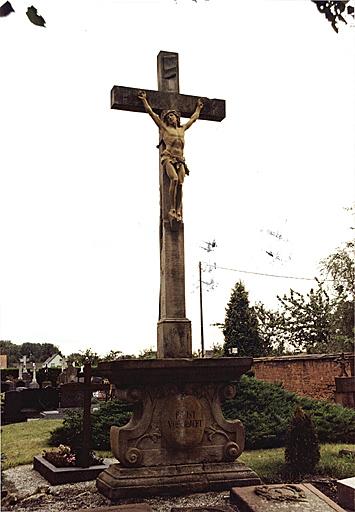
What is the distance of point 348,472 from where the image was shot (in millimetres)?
7918

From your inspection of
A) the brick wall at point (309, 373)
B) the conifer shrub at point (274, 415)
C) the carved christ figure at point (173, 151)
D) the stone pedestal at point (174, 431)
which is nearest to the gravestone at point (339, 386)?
the brick wall at point (309, 373)

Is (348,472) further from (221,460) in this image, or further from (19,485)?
(19,485)

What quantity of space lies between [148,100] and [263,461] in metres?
5.39

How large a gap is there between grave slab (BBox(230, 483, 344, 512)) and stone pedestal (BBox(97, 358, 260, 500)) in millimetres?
1060

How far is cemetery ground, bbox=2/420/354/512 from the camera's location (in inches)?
246

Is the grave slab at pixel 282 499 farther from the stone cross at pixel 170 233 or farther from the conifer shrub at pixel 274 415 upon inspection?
the conifer shrub at pixel 274 415

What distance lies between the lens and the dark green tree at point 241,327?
3553cm

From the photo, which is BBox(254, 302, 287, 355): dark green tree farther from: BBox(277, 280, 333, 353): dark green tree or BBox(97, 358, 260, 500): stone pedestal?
BBox(97, 358, 260, 500): stone pedestal

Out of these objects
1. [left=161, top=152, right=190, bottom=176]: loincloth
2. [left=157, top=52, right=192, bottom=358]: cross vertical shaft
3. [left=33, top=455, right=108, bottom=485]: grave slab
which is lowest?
[left=33, top=455, right=108, bottom=485]: grave slab

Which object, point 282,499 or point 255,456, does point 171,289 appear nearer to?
point 282,499

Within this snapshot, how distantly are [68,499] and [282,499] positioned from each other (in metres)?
2.55

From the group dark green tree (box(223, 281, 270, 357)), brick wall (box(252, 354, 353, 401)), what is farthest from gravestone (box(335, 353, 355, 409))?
dark green tree (box(223, 281, 270, 357))

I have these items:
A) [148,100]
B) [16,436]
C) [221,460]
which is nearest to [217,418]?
[221,460]

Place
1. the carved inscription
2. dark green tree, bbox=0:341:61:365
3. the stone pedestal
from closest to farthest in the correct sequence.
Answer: the stone pedestal
the carved inscription
dark green tree, bbox=0:341:61:365
